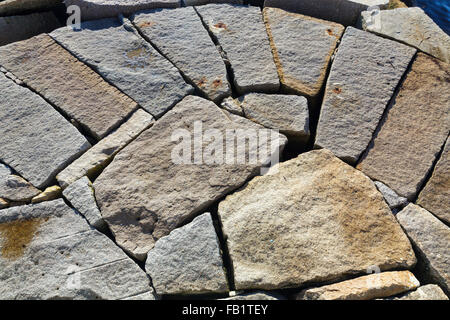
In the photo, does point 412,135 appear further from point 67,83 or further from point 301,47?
point 67,83

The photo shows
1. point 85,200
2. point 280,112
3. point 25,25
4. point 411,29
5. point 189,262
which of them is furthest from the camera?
point 25,25

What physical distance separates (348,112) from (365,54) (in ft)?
1.75

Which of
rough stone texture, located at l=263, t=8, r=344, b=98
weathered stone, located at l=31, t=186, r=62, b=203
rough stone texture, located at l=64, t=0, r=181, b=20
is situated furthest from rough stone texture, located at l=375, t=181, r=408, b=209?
rough stone texture, located at l=64, t=0, r=181, b=20

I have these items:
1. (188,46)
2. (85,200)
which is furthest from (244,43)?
(85,200)

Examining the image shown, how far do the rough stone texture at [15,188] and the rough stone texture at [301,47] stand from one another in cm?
178

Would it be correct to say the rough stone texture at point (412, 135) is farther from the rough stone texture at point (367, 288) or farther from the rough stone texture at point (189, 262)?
the rough stone texture at point (189, 262)

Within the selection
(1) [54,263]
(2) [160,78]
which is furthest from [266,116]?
(1) [54,263]

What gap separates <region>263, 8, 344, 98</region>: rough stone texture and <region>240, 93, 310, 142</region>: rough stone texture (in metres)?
0.13

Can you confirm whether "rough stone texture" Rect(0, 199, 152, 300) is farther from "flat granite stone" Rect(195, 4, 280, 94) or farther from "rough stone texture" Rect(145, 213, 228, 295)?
"flat granite stone" Rect(195, 4, 280, 94)

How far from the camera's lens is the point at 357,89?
121 inches

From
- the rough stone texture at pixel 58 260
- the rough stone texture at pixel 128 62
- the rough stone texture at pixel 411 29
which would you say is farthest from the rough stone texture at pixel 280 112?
the rough stone texture at pixel 58 260

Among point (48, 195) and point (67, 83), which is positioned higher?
point (67, 83)

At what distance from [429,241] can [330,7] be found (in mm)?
1975

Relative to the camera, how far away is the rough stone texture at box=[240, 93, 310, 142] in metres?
2.97
